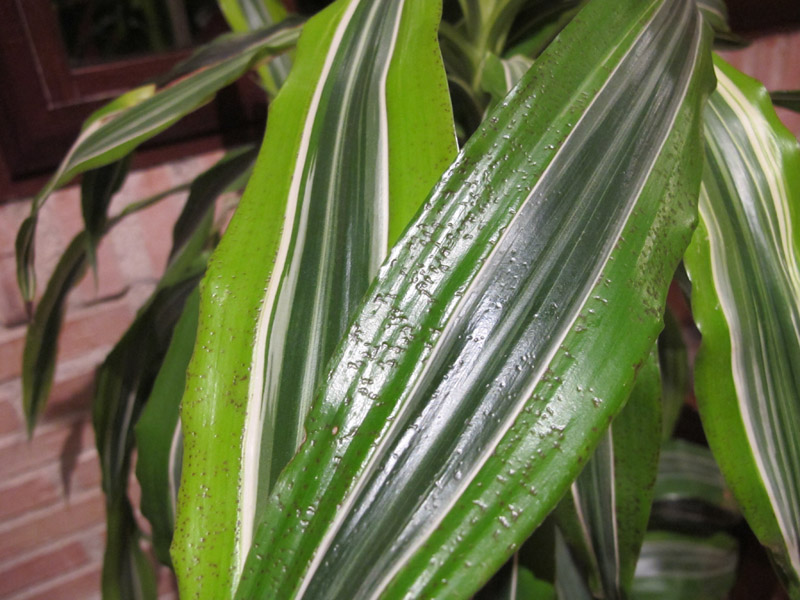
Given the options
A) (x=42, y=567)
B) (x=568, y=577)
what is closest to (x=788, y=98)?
(x=568, y=577)

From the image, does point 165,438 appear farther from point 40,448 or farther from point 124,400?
point 40,448

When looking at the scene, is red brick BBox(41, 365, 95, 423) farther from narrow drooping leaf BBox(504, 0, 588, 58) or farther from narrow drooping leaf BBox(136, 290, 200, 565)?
narrow drooping leaf BBox(504, 0, 588, 58)

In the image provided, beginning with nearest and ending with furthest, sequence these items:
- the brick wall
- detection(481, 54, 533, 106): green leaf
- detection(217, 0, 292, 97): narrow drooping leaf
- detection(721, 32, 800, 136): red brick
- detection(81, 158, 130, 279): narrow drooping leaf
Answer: detection(481, 54, 533, 106): green leaf → detection(81, 158, 130, 279): narrow drooping leaf → detection(217, 0, 292, 97): narrow drooping leaf → the brick wall → detection(721, 32, 800, 136): red brick

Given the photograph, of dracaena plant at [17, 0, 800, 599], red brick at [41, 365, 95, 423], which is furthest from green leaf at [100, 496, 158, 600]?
red brick at [41, 365, 95, 423]

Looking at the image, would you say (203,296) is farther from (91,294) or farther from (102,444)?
(91,294)

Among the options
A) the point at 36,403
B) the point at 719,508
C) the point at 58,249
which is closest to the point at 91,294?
the point at 58,249
